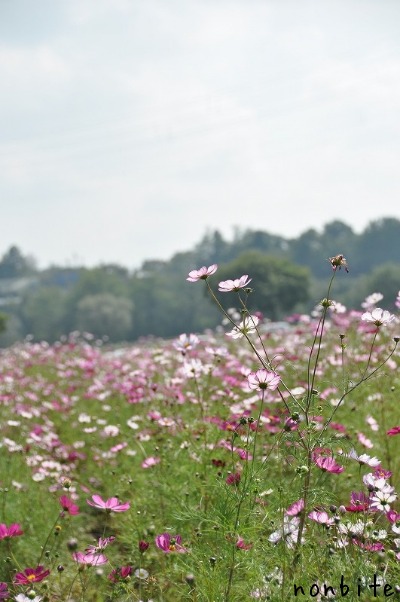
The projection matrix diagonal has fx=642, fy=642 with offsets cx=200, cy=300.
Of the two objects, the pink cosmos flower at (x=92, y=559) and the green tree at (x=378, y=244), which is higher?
the pink cosmos flower at (x=92, y=559)

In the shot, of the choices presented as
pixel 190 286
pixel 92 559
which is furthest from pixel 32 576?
pixel 190 286

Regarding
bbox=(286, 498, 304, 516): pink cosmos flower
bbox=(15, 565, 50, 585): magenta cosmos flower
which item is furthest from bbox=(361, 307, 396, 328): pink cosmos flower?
bbox=(15, 565, 50, 585): magenta cosmos flower

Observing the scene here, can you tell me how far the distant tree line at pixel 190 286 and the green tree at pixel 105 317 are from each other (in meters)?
0.08

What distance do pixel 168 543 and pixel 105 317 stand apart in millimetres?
52747

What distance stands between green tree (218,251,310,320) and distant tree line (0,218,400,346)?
61mm

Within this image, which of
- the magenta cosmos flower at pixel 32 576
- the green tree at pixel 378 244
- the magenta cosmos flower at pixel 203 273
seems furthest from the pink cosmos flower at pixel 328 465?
the green tree at pixel 378 244

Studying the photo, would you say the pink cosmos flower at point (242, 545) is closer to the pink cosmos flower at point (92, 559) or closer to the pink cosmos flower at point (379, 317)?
the pink cosmos flower at point (92, 559)

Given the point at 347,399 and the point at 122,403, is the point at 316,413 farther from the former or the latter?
the point at 122,403

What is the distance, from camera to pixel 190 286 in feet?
205

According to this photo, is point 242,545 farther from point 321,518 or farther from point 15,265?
point 15,265

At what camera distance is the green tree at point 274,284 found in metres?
38.4

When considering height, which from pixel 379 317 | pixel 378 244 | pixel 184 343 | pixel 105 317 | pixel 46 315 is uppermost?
pixel 379 317

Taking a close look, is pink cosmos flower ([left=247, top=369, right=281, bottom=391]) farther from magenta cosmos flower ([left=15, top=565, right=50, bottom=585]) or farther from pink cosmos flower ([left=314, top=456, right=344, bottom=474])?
magenta cosmos flower ([left=15, top=565, right=50, bottom=585])

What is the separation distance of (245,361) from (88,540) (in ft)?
11.4
